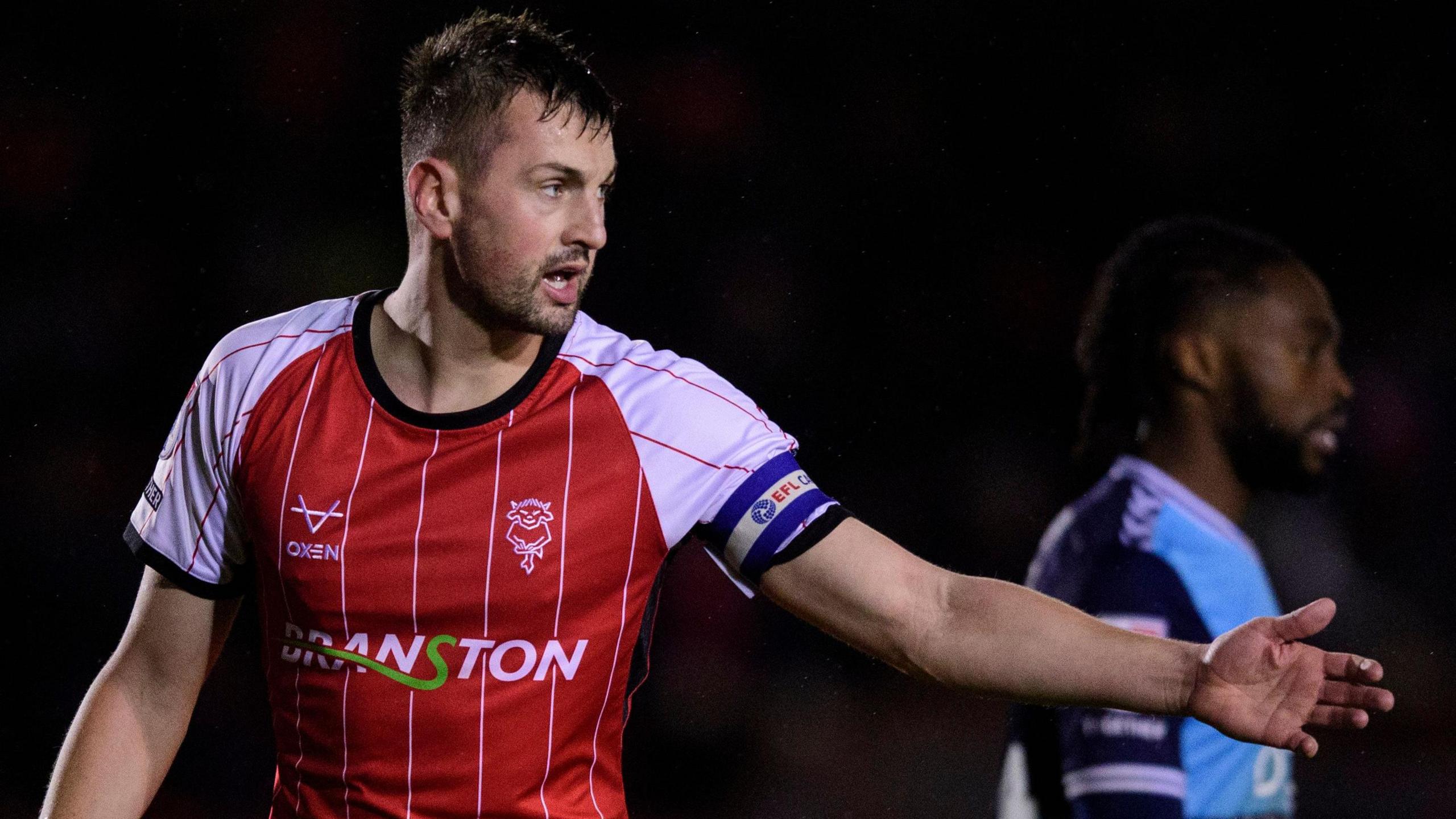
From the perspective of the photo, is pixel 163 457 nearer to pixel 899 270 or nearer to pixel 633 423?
pixel 633 423

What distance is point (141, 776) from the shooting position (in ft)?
7.32

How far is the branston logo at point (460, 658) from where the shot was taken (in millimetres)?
2111

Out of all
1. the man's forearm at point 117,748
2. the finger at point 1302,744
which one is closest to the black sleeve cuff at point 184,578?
the man's forearm at point 117,748

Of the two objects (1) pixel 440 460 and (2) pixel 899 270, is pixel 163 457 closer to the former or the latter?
(1) pixel 440 460

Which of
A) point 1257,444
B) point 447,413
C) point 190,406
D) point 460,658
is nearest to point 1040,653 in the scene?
point 460,658

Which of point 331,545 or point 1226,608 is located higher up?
point 1226,608

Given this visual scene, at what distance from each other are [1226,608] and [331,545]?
1779 mm

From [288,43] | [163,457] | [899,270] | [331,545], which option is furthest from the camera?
[899,270]

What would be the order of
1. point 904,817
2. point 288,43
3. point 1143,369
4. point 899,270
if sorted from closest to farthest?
point 1143,369 < point 904,817 < point 288,43 < point 899,270

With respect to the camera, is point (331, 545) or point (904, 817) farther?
point (904, 817)

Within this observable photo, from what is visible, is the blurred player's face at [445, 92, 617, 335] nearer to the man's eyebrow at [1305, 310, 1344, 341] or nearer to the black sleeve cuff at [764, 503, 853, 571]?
the black sleeve cuff at [764, 503, 853, 571]

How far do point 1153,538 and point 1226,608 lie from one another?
205 millimetres

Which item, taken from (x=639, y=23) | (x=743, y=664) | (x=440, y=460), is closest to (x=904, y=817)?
(x=743, y=664)

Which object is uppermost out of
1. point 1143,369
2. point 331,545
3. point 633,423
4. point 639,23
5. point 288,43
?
point 639,23
